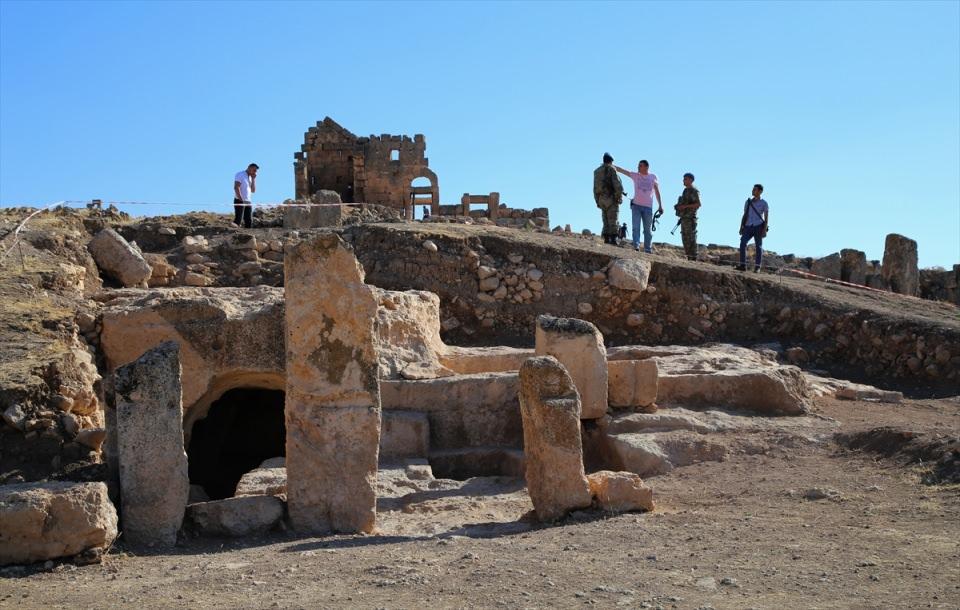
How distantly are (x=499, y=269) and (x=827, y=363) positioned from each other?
14.8ft

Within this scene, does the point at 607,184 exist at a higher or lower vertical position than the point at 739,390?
higher

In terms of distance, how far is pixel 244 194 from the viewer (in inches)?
613

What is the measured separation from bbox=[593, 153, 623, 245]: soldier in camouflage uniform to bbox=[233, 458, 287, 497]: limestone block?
886cm

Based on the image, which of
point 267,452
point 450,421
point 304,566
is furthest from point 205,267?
point 304,566

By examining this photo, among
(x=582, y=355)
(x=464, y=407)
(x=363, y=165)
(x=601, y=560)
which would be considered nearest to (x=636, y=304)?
(x=582, y=355)

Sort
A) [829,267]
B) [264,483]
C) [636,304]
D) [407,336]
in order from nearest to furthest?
[264,483]
[407,336]
[636,304]
[829,267]

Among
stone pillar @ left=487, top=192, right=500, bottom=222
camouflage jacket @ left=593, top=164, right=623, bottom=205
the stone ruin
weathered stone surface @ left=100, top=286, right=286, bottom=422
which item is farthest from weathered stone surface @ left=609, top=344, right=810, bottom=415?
stone pillar @ left=487, top=192, right=500, bottom=222

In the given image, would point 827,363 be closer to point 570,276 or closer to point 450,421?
point 570,276

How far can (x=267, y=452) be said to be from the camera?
47.4 ft

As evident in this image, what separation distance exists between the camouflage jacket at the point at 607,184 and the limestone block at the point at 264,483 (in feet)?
29.0

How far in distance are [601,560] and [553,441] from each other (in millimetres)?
1655

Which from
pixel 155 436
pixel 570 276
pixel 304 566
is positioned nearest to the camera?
pixel 304 566

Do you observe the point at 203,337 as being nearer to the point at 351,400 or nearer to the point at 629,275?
the point at 351,400

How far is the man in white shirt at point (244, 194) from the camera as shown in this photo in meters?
15.5
